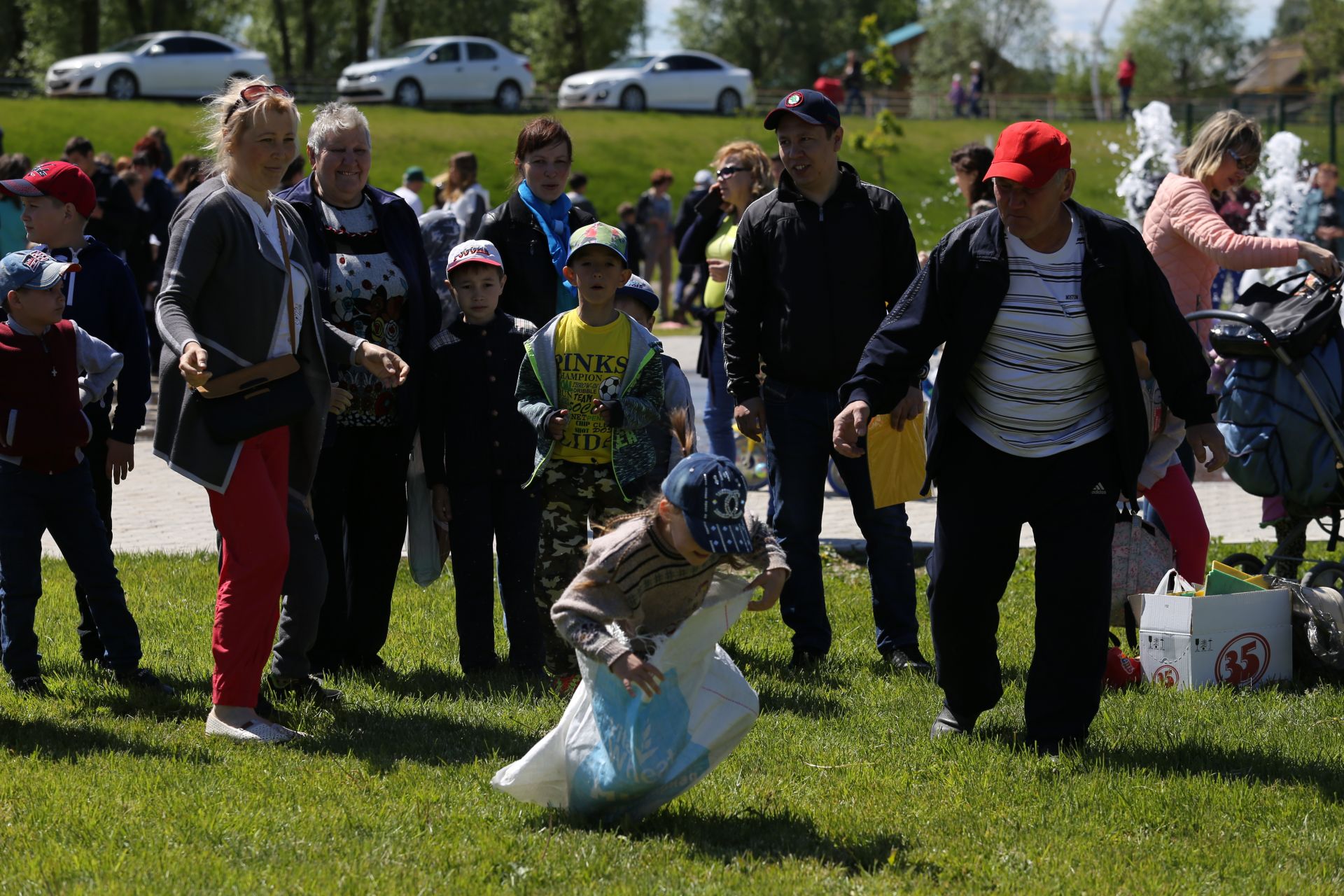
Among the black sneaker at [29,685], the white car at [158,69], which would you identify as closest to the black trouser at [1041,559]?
the black sneaker at [29,685]

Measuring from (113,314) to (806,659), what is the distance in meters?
3.12

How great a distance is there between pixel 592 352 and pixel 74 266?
6.48ft

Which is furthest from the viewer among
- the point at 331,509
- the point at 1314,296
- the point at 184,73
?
the point at 184,73

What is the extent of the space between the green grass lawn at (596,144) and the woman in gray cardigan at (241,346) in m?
27.4

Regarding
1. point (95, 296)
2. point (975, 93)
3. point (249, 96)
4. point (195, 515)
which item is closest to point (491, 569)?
point (95, 296)

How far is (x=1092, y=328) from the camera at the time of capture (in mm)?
5020

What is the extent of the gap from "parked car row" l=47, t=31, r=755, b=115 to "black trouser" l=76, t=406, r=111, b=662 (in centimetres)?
3133

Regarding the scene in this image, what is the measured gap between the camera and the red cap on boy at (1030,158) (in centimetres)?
488

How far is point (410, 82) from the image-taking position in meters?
42.3

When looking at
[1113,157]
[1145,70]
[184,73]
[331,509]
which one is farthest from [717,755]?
[1145,70]

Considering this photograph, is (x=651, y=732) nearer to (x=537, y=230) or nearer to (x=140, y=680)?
(x=140, y=680)

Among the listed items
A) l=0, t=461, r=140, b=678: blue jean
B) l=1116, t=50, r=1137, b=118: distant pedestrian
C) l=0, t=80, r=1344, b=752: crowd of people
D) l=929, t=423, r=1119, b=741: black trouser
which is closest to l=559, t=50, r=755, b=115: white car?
l=1116, t=50, r=1137, b=118: distant pedestrian

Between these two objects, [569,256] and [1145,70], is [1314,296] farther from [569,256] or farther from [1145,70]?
[1145,70]

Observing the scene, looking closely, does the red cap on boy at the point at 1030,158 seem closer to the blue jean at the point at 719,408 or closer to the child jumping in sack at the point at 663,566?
the child jumping in sack at the point at 663,566
